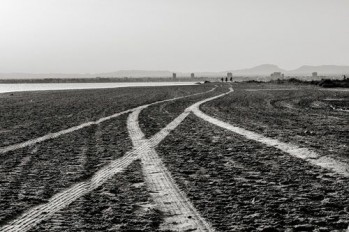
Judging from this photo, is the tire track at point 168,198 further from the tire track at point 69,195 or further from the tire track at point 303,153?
the tire track at point 303,153

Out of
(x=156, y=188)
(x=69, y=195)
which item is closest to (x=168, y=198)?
(x=156, y=188)

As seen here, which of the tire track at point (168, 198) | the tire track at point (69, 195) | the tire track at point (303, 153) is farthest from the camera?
the tire track at point (303, 153)

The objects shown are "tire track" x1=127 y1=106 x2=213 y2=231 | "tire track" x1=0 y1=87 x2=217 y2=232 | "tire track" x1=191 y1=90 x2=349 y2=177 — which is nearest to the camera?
"tire track" x1=127 y1=106 x2=213 y2=231

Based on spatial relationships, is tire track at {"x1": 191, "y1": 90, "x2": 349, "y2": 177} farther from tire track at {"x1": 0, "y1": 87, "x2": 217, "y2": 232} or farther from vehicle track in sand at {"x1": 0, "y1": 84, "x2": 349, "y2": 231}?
tire track at {"x1": 0, "y1": 87, "x2": 217, "y2": 232}

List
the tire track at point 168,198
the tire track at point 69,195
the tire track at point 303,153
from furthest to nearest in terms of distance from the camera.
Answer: the tire track at point 303,153 < the tire track at point 69,195 < the tire track at point 168,198

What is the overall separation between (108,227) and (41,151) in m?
3.66

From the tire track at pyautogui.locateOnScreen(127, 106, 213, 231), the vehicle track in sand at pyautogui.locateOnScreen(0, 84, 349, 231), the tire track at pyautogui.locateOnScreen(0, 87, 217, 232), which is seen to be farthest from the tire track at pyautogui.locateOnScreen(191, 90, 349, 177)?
the tire track at pyautogui.locateOnScreen(0, 87, 217, 232)

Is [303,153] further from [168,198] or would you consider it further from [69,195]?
[69,195]

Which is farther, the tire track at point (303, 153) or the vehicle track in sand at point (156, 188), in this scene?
the tire track at point (303, 153)

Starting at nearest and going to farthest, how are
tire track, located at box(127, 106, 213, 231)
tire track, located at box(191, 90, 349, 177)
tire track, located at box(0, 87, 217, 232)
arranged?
1. tire track, located at box(127, 106, 213, 231)
2. tire track, located at box(0, 87, 217, 232)
3. tire track, located at box(191, 90, 349, 177)

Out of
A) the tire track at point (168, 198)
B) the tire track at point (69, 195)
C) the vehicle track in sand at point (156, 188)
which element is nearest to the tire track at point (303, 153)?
the vehicle track in sand at point (156, 188)

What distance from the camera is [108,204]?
11.5 ft

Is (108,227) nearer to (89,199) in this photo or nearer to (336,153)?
(89,199)

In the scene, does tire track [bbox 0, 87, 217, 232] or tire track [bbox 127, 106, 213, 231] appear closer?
tire track [bbox 127, 106, 213, 231]
